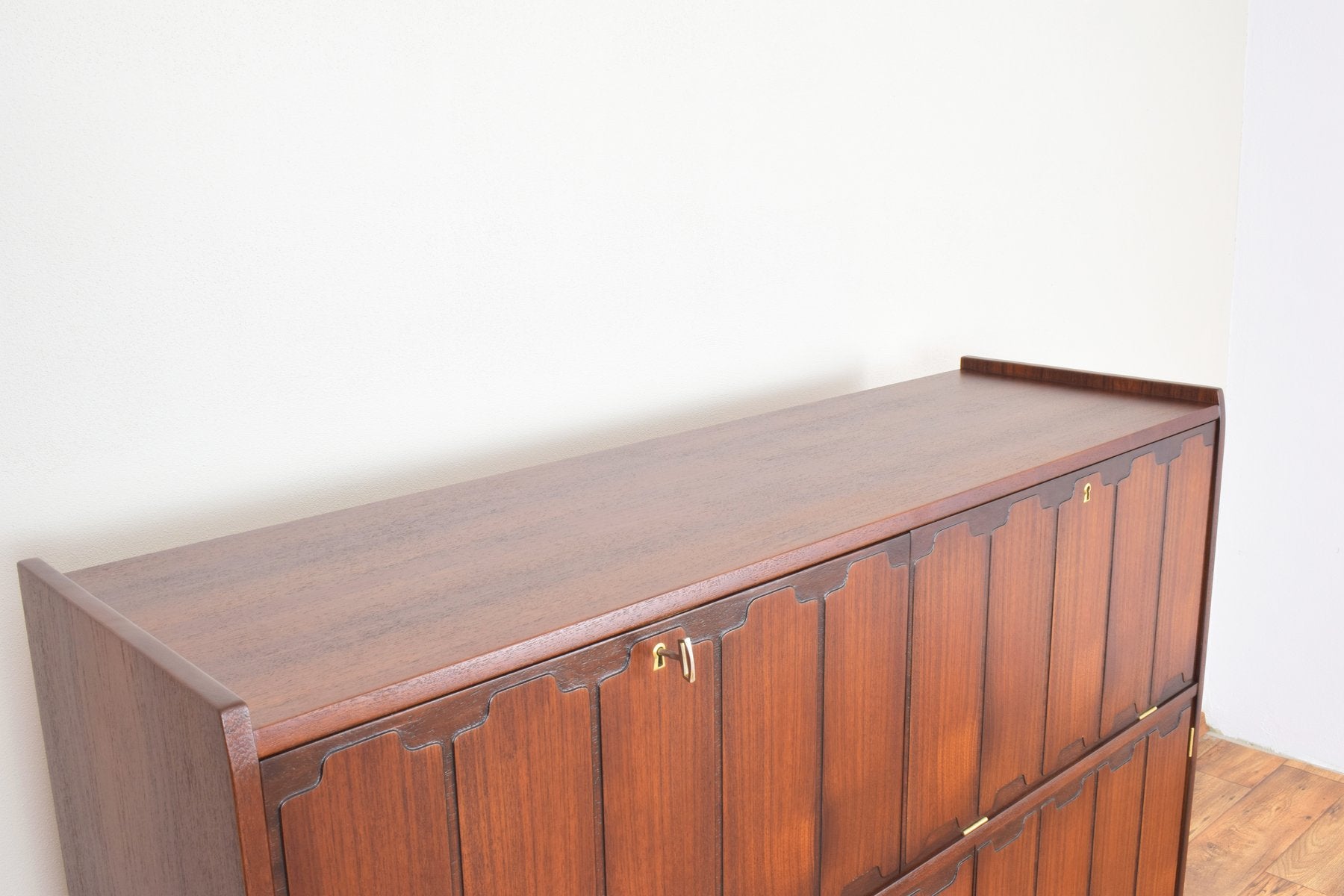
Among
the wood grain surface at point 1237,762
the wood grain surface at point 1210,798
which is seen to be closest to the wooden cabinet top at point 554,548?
the wood grain surface at point 1210,798

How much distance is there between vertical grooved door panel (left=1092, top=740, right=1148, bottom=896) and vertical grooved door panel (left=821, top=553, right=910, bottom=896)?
555 mm

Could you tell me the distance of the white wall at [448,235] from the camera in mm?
1149

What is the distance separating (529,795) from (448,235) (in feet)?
2.44

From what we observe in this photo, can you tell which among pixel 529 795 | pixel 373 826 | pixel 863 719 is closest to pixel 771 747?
pixel 863 719

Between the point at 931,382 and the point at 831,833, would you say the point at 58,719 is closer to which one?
the point at 831,833

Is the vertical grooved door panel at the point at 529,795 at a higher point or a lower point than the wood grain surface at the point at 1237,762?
higher

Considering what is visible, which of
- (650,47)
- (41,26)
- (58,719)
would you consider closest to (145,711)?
(58,719)

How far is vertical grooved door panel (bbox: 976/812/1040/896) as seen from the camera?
150 centimetres

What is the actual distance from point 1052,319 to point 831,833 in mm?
1522

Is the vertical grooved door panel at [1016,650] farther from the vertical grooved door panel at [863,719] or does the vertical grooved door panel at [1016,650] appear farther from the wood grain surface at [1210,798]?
the wood grain surface at [1210,798]

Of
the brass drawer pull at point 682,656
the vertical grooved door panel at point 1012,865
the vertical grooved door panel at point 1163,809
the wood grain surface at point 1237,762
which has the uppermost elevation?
the brass drawer pull at point 682,656

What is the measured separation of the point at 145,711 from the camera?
0.87m

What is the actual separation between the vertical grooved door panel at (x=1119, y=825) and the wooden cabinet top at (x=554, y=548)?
532mm

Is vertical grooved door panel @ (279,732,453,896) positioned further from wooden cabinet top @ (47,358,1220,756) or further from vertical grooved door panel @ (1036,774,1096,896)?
vertical grooved door panel @ (1036,774,1096,896)
